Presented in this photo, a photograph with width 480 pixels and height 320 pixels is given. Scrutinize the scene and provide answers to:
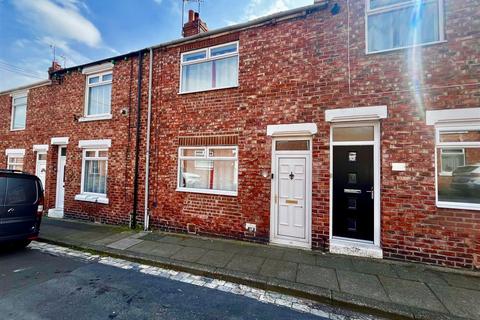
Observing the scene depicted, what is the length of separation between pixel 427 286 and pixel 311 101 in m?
4.17

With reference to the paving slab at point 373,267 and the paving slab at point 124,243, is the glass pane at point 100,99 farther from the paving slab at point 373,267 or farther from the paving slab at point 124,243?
the paving slab at point 373,267

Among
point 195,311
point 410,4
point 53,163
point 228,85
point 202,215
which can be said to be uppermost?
point 410,4

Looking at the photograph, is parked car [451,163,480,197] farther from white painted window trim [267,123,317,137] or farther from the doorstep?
white painted window trim [267,123,317,137]

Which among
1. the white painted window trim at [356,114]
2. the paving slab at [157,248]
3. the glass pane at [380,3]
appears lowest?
the paving slab at [157,248]

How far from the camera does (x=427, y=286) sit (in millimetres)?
3869

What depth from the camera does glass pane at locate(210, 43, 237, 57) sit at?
6715mm

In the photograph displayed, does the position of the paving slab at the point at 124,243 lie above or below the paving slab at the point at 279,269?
below

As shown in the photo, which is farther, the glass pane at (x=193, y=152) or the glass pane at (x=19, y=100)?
the glass pane at (x=19, y=100)

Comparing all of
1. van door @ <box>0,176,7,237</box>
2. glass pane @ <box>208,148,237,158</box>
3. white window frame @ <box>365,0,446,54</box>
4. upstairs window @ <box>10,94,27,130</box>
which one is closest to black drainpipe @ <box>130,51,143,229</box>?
glass pane @ <box>208,148,237,158</box>

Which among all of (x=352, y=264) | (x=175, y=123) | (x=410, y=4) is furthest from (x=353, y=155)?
(x=175, y=123)

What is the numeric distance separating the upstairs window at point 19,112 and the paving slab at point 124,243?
8811 mm

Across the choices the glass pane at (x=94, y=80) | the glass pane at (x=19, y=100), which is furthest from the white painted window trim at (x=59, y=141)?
the glass pane at (x=19, y=100)

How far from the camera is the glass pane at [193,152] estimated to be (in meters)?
6.92

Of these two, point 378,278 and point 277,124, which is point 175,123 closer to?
point 277,124
